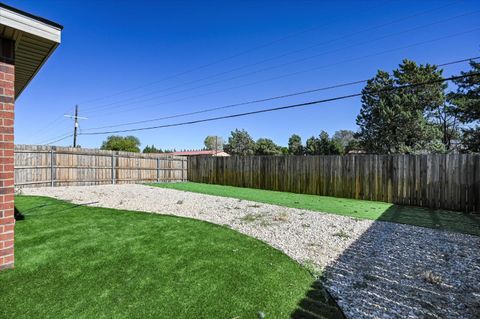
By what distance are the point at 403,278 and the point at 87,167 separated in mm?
13567

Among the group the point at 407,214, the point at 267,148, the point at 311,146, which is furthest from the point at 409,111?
the point at 267,148

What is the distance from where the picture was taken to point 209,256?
11.1 ft

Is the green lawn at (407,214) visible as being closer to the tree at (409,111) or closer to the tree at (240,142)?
the tree at (409,111)

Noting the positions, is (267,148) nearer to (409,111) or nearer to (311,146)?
(311,146)

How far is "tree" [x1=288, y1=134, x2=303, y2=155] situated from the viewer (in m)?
36.8

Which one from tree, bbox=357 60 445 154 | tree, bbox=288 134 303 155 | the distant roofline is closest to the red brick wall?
the distant roofline

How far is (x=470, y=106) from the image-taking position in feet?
54.9

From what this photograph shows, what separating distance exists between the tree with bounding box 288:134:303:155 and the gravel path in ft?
103

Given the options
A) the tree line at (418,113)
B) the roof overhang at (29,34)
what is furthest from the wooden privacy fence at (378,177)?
the tree line at (418,113)

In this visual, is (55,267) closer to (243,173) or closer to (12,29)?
(12,29)

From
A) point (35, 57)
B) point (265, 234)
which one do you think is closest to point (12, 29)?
point (35, 57)

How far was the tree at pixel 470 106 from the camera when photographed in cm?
1652

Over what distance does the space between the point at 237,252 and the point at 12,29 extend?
376 centimetres

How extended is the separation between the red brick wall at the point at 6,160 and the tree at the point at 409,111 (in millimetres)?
20967
